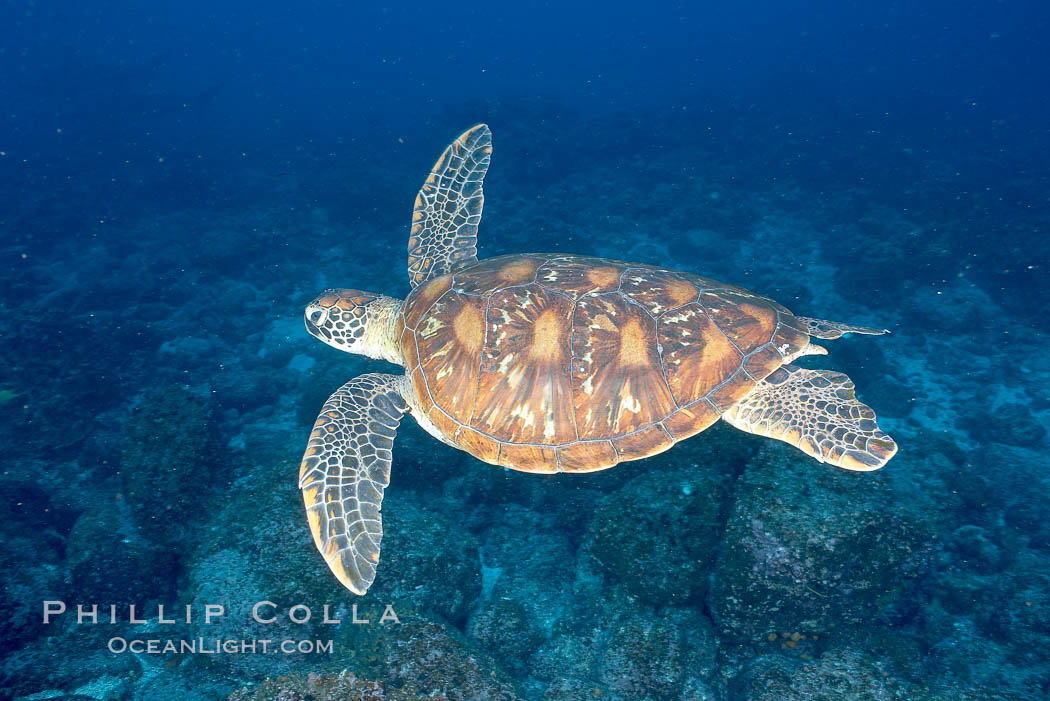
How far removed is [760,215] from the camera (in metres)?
10.6

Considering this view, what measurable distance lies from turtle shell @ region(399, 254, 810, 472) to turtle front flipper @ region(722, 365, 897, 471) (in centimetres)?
26

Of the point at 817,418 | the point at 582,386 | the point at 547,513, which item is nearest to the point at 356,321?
the point at 582,386

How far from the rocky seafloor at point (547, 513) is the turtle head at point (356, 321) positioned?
46.9 inches

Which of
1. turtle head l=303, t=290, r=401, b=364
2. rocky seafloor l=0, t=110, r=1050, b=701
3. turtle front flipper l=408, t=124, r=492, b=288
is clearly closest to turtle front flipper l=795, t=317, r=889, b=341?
rocky seafloor l=0, t=110, r=1050, b=701

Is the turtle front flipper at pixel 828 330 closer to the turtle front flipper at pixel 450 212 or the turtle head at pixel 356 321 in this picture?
the turtle front flipper at pixel 450 212

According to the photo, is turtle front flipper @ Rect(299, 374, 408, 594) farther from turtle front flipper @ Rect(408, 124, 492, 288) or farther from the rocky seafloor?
turtle front flipper @ Rect(408, 124, 492, 288)

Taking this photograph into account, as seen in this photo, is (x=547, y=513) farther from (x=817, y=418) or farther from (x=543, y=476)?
(x=817, y=418)

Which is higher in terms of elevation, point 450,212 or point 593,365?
point 450,212

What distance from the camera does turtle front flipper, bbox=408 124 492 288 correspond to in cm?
496

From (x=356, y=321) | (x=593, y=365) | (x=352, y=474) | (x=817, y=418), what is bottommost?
(x=352, y=474)

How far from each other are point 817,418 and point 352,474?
332cm

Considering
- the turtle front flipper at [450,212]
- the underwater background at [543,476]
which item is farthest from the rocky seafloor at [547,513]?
the turtle front flipper at [450,212]

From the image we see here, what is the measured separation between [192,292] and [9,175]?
12.4 meters

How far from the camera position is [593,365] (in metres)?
3.18
